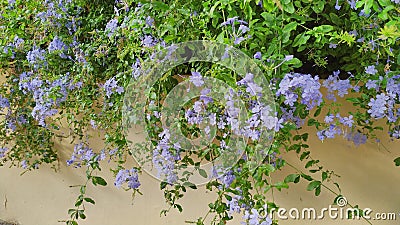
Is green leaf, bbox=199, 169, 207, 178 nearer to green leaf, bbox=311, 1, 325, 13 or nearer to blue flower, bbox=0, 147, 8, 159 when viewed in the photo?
green leaf, bbox=311, 1, 325, 13

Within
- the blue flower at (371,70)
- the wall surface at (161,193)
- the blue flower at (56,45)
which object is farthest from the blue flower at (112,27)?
the blue flower at (371,70)

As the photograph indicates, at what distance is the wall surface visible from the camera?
1.73 m

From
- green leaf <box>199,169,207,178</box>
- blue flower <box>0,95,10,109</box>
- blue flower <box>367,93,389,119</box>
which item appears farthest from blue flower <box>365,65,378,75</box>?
blue flower <box>0,95,10,109</box>

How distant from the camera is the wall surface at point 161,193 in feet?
5.69

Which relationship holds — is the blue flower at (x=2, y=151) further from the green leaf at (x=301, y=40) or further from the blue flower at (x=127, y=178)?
the green leaf at (x=301, y=40)

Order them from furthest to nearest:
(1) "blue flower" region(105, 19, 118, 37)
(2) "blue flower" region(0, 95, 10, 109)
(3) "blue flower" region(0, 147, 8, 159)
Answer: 1. (3) "blue flower" region(0, 147, 8, 159)
2. (2) "blue flower" region(0, 95, 10, 109)
3. (1) "blue flower" region(105, 19, 118, 37)

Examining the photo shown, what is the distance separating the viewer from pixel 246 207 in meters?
1.34

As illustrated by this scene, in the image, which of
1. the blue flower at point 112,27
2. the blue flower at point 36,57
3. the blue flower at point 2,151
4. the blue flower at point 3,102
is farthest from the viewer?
the blue flower at point 2,151

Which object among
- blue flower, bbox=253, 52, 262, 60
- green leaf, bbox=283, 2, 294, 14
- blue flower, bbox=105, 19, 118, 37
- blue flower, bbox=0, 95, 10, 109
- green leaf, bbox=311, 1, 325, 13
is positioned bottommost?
blue flower, bbox=253, 52, 262, 60

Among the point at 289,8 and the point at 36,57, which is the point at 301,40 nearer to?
the point at 289,8

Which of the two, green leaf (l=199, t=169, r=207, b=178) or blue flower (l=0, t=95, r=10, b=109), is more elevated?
blue flower (l=0, t=95, r=10, b=109)

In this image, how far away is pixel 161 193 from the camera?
82.3 inches

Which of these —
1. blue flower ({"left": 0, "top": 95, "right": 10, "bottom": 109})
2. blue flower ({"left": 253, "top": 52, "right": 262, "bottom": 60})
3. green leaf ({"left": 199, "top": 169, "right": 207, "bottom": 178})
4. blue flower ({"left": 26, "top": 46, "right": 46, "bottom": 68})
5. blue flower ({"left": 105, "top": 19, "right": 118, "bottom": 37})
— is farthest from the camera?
blue flower ({"left": 0, "top": 95, "right": 10, "bottom": 109})

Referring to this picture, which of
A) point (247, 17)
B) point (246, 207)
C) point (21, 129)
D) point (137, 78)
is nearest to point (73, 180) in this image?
point (21, 129)
